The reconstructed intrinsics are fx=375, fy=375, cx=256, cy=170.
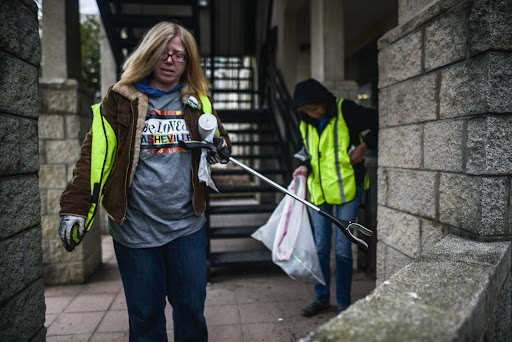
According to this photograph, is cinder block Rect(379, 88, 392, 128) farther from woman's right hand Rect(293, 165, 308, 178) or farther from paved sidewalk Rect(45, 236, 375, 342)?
paved sidewalk Rect(45, 236, 375, 342)

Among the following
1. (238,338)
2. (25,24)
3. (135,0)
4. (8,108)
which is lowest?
(238,338)

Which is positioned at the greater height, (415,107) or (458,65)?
(458,65)

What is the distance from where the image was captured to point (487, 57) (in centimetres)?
155

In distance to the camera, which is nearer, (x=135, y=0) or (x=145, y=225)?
(x=145, y=225)

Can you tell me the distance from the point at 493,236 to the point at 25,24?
2.18 meters

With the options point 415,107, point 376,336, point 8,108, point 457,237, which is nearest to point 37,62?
point 8,108

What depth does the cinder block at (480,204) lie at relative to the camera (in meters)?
1.60

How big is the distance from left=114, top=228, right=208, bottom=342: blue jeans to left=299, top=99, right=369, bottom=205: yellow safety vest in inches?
48.6

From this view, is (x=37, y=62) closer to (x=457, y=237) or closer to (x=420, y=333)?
(x=420, y=333)

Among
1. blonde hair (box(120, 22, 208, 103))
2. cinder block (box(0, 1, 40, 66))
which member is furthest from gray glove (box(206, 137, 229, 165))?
cinder block (box(0, 1, 40, 66))

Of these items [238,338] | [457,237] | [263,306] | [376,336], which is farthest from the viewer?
[263,306]

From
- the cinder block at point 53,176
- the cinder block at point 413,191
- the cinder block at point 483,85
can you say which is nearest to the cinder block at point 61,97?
the cinder block at point 53,176

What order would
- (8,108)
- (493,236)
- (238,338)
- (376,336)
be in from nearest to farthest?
(376,336)
(8,108)
(493,236)
(238,338)

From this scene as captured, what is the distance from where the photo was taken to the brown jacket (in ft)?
5.45
